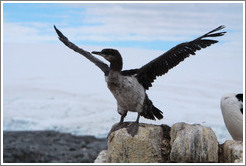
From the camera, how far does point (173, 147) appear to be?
296 inches

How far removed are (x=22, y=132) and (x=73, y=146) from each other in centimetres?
345

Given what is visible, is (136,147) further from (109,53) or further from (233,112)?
(233,112)

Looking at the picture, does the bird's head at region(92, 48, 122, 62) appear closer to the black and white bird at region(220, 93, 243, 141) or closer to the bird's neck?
the bird's neck

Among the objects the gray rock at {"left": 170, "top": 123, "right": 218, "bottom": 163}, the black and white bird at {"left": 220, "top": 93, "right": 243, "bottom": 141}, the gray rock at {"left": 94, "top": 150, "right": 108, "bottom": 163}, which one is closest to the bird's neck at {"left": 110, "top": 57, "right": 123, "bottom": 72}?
the gray rock at {"left": 170, "top": 123, "right": 218, "bottom": 163}

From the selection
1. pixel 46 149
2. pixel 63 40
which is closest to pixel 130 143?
pixel 63 40

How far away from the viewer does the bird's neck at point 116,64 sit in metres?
7.45

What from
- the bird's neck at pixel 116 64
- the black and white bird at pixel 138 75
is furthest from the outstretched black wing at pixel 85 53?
the bird's neck at pixel 116 64

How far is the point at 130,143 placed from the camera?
758cm

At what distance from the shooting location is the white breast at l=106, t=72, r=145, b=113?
24.6ft

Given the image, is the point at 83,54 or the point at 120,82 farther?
the point at 83,54

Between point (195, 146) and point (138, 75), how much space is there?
1.43m

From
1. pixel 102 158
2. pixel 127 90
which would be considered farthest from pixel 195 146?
pixel 102 158

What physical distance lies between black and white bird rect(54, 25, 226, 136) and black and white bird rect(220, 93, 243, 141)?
1.24 metres

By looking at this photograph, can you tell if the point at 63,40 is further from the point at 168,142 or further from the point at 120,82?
the point at 168,142
